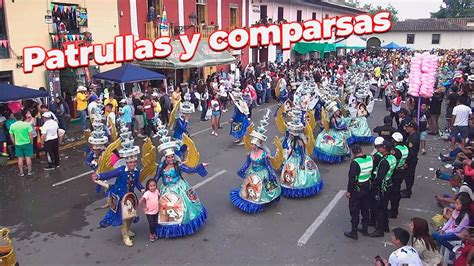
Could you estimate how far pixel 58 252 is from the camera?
6398mm

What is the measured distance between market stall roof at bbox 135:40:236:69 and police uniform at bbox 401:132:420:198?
12170mm

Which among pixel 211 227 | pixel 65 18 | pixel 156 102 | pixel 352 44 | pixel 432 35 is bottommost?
pixel 211 227

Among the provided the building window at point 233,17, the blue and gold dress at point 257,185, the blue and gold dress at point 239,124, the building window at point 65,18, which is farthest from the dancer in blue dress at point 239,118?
the building window at point 233,17

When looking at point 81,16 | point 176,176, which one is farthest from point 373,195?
point 81,16

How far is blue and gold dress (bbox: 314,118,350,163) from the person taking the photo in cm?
1050

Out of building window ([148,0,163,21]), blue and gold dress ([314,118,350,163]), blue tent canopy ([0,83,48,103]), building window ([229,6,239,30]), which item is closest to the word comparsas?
blue tent canopy ([0,83,48,103])

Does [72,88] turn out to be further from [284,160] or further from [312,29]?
[284,160]

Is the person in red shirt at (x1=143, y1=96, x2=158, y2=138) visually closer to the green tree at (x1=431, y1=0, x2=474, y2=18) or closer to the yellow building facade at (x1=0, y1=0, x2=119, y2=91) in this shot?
the yellow building facade at (x1=0, y1=0, x2=119, y2=91)

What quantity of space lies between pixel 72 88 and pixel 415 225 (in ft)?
46.0

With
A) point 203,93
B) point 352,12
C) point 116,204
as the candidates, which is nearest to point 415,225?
point 116,204

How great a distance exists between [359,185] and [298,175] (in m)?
1.93

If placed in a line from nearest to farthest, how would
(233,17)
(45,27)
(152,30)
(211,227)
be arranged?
(211,227) < (45,27) < (152,30) < (233,17)

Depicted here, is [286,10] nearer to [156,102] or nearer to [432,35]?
[156,102]

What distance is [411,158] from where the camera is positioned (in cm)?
797
